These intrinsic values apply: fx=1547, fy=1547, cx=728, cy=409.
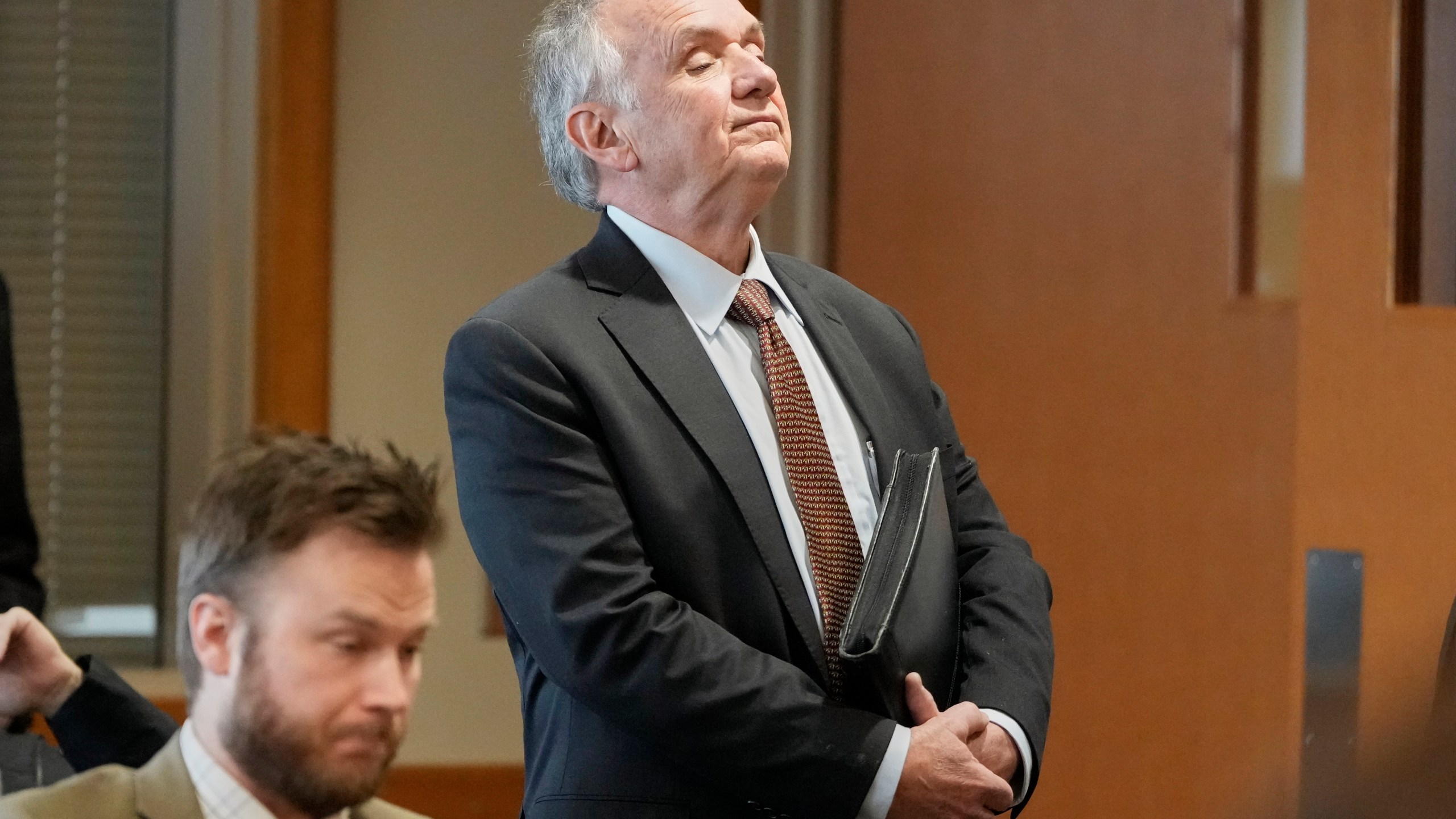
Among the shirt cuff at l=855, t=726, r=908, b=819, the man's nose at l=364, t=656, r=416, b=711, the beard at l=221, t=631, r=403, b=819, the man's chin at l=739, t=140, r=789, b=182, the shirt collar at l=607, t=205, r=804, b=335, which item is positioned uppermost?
the man's chin at l=739, t=140, r=789, b=182

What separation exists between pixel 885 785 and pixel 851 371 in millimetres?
457

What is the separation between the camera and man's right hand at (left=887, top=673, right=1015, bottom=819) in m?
1.41

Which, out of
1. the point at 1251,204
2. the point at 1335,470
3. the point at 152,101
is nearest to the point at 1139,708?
the point at 1335,470

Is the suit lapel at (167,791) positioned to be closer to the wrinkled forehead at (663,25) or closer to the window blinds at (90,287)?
the wrinkled forehead at (663,25)

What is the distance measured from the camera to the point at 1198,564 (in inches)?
97.6

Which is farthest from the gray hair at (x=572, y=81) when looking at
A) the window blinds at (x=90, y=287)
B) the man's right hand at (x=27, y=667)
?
the window blinds at (x=90, y=287)

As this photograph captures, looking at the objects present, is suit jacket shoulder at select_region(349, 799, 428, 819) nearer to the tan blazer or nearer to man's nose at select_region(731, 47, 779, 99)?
the tan blazer

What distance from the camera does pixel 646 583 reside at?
1.44m

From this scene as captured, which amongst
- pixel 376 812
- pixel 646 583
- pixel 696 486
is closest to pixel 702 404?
pixel 696 486

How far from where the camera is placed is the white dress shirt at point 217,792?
1.00m

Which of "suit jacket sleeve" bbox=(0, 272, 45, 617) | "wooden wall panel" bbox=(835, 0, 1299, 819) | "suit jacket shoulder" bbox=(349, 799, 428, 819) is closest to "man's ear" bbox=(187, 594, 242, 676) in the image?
"suit jacket shoulder" bbox=(349, 799, 428, 819)

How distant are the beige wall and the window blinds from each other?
359 mm

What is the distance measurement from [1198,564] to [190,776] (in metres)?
1.84

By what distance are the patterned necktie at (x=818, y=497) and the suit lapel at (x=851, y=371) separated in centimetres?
6
